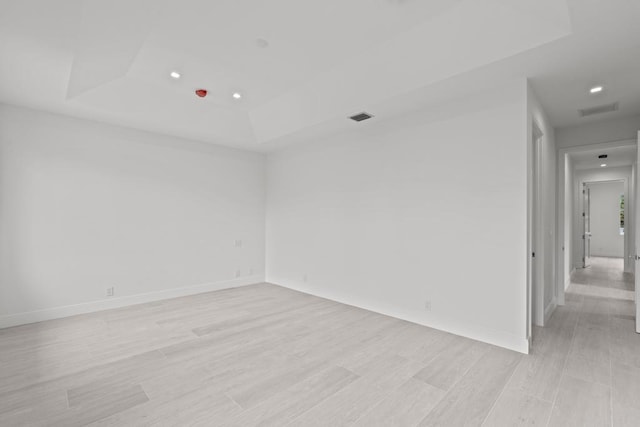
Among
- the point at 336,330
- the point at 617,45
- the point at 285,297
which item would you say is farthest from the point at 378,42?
the point at 285,297

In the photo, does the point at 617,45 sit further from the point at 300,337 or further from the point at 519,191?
the point at 300,337

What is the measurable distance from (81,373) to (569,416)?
3762mm

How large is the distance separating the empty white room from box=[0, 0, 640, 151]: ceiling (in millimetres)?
22

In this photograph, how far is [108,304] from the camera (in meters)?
4.40

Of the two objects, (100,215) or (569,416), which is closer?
(569,416)

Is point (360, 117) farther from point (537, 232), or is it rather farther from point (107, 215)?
point (107, 215)

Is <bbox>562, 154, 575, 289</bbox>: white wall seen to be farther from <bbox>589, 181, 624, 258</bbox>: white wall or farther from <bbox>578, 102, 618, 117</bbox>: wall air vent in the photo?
<bbox>589, 181, 624, 258</bbox>: white wall

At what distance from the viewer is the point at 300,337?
3367mm

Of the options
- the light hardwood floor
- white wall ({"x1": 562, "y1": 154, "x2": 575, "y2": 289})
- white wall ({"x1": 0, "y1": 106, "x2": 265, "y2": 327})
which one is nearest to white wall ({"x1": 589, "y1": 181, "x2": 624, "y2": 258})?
white wall ({"x1": 562, "y1": 154, "x2": 575, "y2": 289})

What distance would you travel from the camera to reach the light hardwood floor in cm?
203

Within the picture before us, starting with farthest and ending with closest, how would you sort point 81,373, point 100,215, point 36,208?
point 100,215
point 36,208
point 81,373

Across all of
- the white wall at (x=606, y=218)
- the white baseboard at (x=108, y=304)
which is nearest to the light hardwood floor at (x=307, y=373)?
the white baseboard at (x=108, y=304)

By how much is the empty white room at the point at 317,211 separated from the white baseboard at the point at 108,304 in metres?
0.03

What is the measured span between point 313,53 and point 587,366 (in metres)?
3.92
